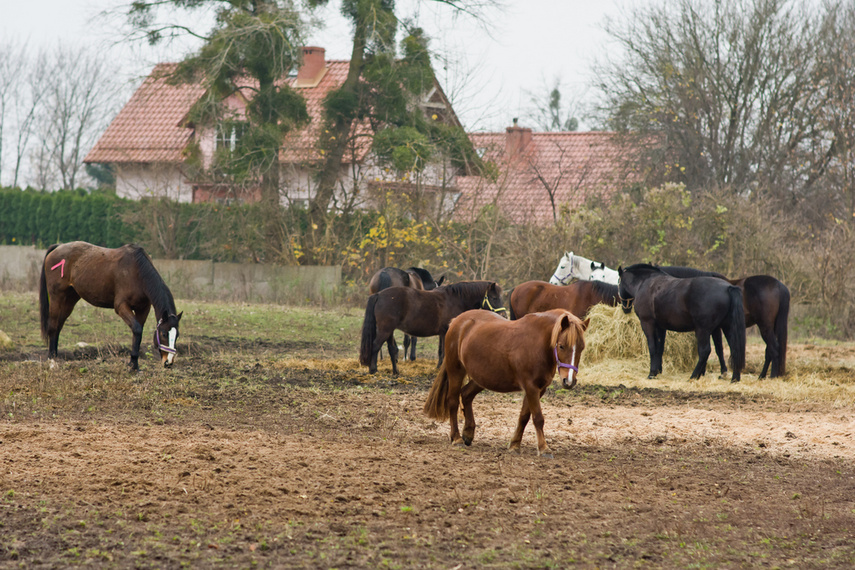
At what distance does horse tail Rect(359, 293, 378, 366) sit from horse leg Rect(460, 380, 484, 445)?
169 inches

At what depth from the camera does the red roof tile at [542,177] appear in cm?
2372

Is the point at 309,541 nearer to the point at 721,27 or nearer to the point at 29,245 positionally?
the point at 721,27

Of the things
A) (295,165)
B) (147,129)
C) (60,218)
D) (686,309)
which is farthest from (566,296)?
(147,129)

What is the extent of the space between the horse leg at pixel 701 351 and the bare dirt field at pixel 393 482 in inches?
87.7

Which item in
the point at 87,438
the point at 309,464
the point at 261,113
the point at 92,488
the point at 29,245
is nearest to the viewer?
the point at 92,488

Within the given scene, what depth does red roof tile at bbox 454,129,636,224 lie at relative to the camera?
23.7 metres

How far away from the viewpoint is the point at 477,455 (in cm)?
671

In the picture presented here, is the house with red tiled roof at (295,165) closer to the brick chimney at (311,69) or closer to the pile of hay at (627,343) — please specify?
the brick chimney at (311,69)

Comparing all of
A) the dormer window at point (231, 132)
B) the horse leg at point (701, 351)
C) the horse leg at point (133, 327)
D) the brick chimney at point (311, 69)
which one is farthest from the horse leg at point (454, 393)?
the brick chimney at point (311, 69)

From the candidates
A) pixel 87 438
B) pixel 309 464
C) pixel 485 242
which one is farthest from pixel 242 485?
pixel 485 242

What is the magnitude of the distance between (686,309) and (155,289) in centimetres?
720

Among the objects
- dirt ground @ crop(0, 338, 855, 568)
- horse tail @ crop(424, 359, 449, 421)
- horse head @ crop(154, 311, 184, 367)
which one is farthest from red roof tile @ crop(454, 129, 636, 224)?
horse tail @ crop(424, 359, 449, 421)

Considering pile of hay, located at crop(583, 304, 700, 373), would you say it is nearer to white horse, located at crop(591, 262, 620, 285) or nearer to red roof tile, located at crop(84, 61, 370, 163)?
white horse, located at crop(591, 262, 620, 285)

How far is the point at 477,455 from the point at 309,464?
139 centimetres
